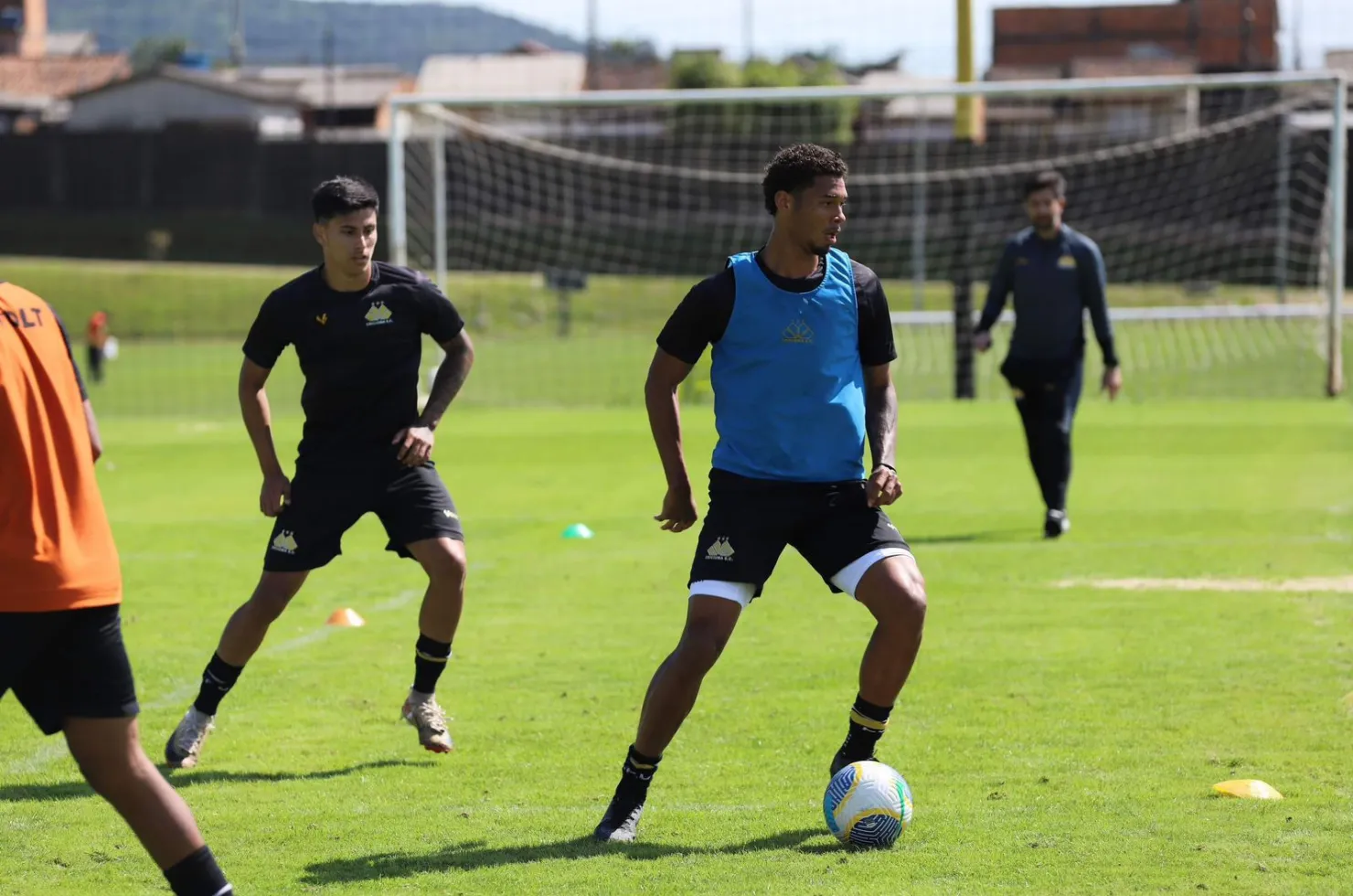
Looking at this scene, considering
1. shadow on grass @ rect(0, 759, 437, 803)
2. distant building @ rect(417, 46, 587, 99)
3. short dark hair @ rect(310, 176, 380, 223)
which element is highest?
distant building @ rect(417, 46, 587, 99)

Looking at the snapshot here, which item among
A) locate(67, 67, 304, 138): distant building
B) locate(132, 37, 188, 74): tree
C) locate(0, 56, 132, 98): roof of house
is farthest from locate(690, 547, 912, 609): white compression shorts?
locate(132, 37, 188, 74): tree

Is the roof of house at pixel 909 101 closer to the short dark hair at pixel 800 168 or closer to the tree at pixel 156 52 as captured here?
the short dark hair at pixel 800 168

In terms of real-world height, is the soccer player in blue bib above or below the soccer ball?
above

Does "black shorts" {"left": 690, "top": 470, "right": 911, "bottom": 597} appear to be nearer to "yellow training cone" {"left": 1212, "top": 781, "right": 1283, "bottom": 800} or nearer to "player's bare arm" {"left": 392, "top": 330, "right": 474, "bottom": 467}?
"yellow training cone" {"left": 1212, "top": 781, "right": 1283, "bottom": 800}

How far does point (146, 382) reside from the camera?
103ft

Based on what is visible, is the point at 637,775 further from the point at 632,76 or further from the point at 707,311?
the point at 632,76

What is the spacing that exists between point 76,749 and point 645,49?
4641 inches

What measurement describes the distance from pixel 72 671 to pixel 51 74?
3860 inches

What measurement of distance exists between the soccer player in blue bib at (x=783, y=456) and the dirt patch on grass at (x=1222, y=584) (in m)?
4.80

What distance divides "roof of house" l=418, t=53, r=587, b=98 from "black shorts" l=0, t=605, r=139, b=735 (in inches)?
3007

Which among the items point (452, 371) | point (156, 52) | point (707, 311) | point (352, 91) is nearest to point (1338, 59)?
point (352, 91)

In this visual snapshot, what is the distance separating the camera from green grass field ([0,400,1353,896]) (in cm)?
525

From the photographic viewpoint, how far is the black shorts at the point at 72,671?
13.6 feet

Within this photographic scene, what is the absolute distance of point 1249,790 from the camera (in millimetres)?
5824
